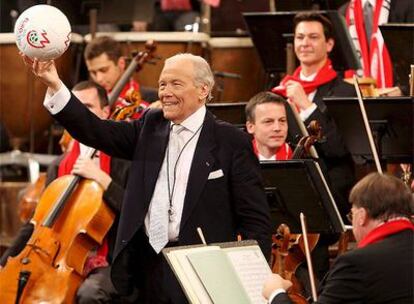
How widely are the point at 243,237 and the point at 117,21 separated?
147 inches

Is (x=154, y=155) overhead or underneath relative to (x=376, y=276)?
overhead

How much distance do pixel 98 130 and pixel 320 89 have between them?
2008 mm

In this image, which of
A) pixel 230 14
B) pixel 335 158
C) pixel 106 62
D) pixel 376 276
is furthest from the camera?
pixel 230 14

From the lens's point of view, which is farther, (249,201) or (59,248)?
(59,248)

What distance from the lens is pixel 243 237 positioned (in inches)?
176

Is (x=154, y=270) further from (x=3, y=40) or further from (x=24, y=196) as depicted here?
(x=3, y=40)

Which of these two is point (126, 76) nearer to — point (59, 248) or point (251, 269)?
point (59, 248)

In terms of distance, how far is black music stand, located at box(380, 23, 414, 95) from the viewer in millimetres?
5484

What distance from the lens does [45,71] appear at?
4.23m

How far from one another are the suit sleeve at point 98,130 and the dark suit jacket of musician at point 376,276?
1190 mm

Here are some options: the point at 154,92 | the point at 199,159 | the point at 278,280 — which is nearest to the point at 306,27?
the point at 154,92

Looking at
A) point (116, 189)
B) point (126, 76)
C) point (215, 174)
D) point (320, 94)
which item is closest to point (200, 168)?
point (215, 174)

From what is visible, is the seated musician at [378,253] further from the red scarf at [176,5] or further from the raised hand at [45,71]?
the red scarf at [176,5]

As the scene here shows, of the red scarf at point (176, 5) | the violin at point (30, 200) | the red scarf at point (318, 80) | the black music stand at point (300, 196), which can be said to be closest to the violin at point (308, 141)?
the black music stand at point (300, 196)
